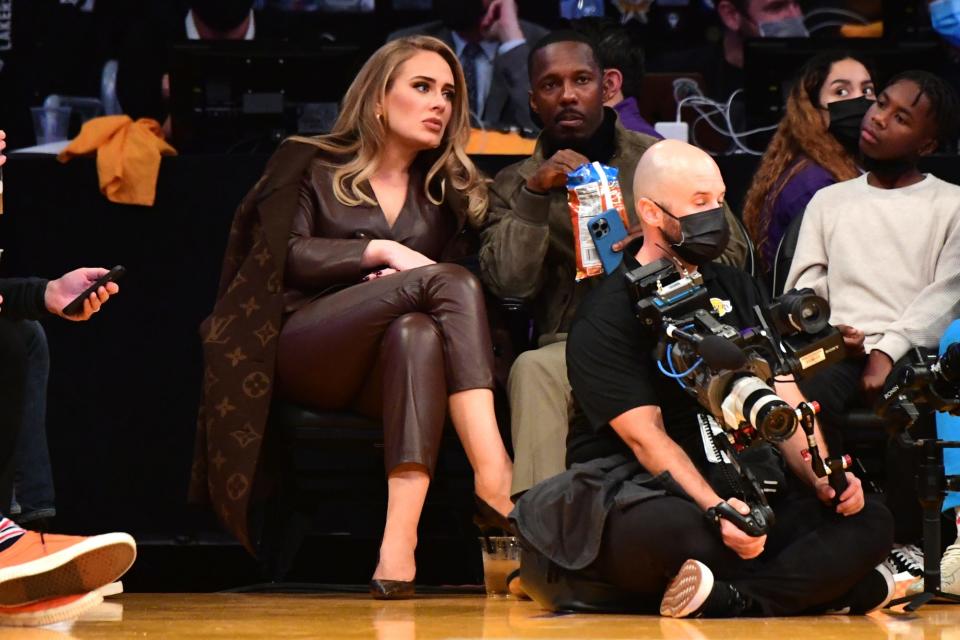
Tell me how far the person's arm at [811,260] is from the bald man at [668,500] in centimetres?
76

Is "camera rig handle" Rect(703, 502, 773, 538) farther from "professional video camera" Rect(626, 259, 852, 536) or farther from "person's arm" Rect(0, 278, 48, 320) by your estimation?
"person's arm" Rect(0, 278, 48, 320)

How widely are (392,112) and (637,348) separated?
119 cm

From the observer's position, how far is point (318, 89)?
4.75 m

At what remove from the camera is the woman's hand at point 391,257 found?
11.8ft

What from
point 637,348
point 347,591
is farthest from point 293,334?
point 637,348

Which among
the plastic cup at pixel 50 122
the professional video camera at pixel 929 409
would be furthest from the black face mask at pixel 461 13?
the professional video camera at pixel 929 409

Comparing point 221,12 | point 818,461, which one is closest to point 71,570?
point 818,461

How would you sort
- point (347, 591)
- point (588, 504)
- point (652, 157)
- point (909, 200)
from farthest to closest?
point (909, 200)
point (347, 591)
point (652, 157)
point (588, 504)

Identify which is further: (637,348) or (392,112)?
(392,112)

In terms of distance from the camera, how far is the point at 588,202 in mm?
3500

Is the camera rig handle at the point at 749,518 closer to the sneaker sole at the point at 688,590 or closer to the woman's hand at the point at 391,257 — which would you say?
the sneaker sole at the point at 688,590

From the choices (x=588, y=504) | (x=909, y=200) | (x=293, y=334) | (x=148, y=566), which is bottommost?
(x=148, y=566)

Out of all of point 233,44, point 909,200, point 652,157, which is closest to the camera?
point 652,157

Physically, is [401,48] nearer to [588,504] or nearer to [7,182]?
[7,182]
